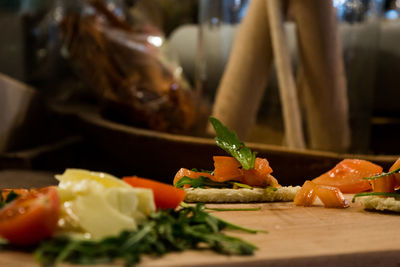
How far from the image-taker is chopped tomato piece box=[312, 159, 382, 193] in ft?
5.17

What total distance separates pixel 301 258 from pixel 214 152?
3.55ft

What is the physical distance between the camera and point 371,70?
2.68 metres

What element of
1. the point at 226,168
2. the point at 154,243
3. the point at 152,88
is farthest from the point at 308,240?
the point at 152,88

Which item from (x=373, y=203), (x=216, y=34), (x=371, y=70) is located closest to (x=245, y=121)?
(x=216, y=34)

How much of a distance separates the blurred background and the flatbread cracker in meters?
0.79

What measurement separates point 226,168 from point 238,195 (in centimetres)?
8

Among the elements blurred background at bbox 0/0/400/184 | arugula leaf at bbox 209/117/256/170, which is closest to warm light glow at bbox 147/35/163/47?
blurred background at bbox 0/0/400/184

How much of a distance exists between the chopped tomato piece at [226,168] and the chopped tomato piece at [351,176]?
286 mm

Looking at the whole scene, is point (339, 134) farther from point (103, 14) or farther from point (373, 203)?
point (103, 14)

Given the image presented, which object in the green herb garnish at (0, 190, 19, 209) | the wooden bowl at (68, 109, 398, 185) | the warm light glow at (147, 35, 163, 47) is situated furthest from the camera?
the warm light glow at (147, 35, 163, 47)

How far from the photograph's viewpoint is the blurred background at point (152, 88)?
2543 millimetres

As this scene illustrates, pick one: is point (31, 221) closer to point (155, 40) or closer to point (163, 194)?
point (163, 194)

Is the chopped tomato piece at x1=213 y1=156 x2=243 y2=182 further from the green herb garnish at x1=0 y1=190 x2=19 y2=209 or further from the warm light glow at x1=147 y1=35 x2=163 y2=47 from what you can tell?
the warm light glow at x1=147 y1=35 x2=163 y2=47

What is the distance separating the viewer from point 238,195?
1.41 metres
